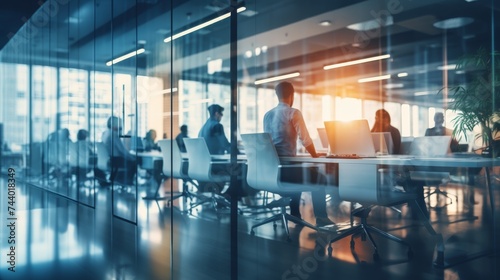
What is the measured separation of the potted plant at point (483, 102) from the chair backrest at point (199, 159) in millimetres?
2915

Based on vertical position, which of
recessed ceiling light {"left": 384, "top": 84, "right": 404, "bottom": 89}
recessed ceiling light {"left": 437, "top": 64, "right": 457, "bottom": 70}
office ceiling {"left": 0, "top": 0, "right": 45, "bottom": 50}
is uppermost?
office ceiling {"left": 0, "top": 0, "right": 45, "bottom": 50}

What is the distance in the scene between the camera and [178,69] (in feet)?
36.1

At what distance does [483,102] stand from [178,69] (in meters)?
8.78

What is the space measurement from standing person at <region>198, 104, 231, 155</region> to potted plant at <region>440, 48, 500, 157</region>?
9.96 ft

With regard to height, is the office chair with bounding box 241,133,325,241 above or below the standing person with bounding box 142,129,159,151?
below

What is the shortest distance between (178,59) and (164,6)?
11.7 feet

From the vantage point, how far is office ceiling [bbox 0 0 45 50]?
19.2ft

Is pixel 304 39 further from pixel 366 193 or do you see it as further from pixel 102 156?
pixel 366 193

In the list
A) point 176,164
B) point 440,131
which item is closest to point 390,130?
point 440,131

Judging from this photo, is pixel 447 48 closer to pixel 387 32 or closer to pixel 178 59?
pixel 387 32

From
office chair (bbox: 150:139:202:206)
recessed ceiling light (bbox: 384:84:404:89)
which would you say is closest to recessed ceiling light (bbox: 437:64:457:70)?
recessed ceiling light (bbox: 384:84:404:89)

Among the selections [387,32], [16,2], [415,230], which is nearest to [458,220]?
[415,230]

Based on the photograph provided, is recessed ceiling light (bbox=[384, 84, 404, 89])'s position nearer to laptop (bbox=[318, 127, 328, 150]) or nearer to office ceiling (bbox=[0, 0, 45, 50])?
laptop (bbox=[318, 127, 328, 150])

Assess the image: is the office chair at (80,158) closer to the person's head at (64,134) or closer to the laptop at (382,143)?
the person's head at (64,134)
